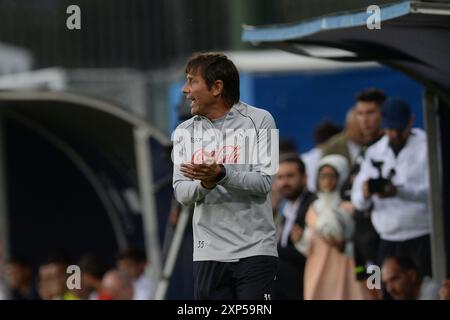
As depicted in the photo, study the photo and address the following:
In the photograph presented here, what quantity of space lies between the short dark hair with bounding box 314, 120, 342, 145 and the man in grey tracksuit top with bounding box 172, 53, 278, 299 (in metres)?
4.96

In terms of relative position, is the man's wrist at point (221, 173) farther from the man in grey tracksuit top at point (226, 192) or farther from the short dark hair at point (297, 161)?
the short dark hair at point (297, 161)

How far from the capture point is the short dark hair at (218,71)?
23.4 ft

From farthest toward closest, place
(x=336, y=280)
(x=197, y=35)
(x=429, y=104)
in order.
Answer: (x=197, y=35)
(x=336, y=280)
(x=429, y=104)

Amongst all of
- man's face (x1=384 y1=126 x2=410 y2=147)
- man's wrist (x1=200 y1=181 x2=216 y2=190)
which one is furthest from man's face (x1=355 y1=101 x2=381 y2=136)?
man's wrist (x1=200 y1=181 x2=216 y2=190)

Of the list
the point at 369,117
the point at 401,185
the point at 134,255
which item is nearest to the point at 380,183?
the point at 401,185

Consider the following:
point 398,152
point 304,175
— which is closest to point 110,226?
point 304,175

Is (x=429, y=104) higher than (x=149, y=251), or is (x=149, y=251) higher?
(x=429, y=104)

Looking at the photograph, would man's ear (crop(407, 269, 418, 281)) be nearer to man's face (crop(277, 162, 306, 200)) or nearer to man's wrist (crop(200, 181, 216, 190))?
man's face (crop(277, 162, 306, 200))

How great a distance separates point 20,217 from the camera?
1475cm

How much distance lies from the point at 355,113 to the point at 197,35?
5.68 meters

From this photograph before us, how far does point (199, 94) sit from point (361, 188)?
10.8 feet

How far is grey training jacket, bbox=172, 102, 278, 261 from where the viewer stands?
705 centimetres

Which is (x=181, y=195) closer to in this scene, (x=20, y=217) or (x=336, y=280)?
(x=336, y=280)

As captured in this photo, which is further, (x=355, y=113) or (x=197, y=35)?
(x=197, y=35)
